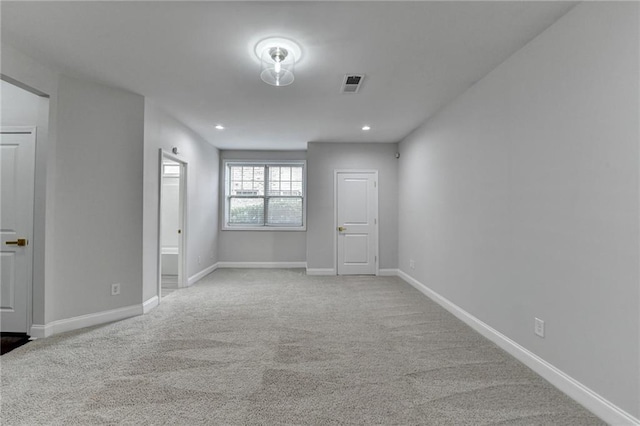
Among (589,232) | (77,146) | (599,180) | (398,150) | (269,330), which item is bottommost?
(269,330)

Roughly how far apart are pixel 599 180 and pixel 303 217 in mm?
5263

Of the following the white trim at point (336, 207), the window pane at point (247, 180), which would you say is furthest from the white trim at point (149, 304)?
the window pane at point (247, 180)

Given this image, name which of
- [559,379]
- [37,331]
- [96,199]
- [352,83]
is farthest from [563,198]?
[37,331]

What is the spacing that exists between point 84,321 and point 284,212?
13.3 ft

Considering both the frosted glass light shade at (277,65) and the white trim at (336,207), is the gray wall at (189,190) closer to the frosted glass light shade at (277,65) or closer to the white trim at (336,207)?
the frosted glass light shade at (277,65)

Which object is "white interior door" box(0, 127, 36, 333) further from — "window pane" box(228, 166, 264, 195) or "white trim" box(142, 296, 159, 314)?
"window pane" box(228, 166, 264, 195)

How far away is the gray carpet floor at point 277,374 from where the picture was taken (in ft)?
5.76

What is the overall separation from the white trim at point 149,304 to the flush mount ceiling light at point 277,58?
2.94 metres

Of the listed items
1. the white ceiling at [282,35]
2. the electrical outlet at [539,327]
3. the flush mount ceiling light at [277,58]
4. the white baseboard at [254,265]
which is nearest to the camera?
the white ceiling at [282,35]

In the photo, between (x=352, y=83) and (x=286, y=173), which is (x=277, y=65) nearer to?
(x=352, y=83)

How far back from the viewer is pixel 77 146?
10.1 ft

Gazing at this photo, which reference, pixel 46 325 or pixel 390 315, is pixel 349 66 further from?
pixel 46 325

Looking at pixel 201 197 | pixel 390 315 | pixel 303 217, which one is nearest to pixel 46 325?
pixel 201 197

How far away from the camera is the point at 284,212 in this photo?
6.60 meters
